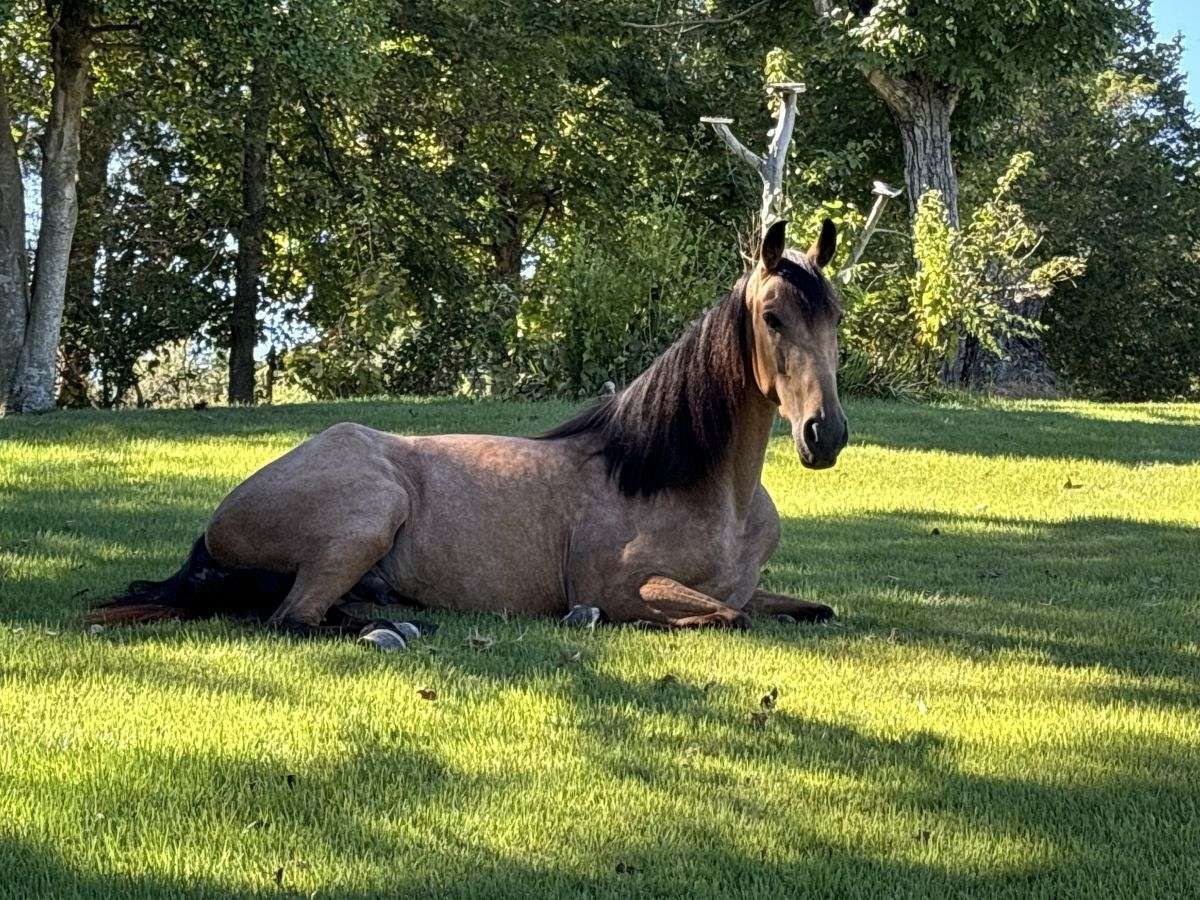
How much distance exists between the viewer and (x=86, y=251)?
24.9 metres

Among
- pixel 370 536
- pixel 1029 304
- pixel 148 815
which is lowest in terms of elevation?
pixel 148 815

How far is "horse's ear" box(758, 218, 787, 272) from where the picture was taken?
20.2 feet

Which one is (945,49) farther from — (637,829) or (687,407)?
A: (637,829)

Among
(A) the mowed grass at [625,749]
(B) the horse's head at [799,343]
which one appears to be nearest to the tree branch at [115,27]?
(A) the mowed grass at [625,749]

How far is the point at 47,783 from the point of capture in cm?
405

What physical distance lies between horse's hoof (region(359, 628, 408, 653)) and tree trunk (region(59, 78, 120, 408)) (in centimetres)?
1896

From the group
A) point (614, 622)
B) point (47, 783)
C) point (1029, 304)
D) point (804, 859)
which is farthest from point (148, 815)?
point (1029, 304)

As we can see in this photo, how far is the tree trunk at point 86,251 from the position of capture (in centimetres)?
2348

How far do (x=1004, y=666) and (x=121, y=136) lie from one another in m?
21.9

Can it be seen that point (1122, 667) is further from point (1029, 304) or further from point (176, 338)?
point (1029, 304)

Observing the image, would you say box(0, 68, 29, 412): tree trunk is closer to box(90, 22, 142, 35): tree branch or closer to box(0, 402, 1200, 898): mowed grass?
box(90, 22, 142, 35): tree branch

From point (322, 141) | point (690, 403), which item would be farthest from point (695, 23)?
point (690, 403)

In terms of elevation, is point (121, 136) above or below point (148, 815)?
above

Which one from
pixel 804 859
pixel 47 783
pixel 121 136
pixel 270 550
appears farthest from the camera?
pixel 121 136
